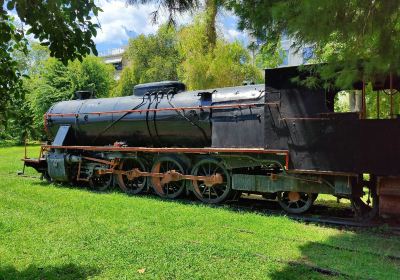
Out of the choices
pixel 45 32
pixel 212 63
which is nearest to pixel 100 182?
pixel 212 63

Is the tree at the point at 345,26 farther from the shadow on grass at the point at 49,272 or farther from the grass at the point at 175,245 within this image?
the shadow on grass at the point at 49,272

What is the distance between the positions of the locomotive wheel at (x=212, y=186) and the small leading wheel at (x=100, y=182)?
10.1ft

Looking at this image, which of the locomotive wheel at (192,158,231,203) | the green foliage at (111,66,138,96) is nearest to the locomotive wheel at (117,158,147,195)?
the locomotive wheel at (192,158,231,203)

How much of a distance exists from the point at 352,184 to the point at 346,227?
772mm

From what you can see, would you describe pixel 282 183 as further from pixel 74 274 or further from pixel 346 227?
pixel 74 274

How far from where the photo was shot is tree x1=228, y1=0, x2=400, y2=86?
3.90m

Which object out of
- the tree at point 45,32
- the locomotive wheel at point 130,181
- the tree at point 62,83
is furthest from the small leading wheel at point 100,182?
the tree at point 62,83

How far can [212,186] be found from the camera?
10422 millimetres

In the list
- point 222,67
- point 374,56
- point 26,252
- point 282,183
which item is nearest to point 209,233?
point 282,183

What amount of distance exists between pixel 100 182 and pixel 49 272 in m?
7.95

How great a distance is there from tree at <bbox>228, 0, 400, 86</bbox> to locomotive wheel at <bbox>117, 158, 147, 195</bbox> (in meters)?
7.51

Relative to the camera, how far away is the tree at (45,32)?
3.88 m

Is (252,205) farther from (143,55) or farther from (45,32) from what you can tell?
(143,55)

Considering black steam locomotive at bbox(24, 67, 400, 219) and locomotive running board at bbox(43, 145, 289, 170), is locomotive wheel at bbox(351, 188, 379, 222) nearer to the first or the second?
black steam locomotive at bbox(24, 67, 400, 219)
